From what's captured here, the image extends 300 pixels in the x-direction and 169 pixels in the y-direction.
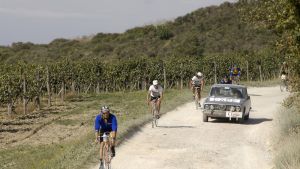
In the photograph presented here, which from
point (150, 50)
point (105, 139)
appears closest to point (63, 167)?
point (105, 139)

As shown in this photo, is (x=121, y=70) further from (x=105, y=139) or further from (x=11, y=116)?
(x=105, y=139)

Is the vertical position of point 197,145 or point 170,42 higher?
point 170,42

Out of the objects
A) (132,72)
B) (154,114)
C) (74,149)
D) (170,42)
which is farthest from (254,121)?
(170,42)

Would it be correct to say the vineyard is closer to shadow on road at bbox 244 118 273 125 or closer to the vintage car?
shadow on road at bbox 244 118 273 125

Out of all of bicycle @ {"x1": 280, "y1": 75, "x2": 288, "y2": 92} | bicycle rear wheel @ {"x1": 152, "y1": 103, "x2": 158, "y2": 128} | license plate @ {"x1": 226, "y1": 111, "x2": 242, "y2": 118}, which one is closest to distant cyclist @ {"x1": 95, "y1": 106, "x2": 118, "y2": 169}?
bicycle rear wheel @ {"x1": 152, "y1": 103, "x2": 158, "y2": 128}

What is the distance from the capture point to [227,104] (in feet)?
71.1

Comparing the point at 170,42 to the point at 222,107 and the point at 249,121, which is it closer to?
the point at 249,121

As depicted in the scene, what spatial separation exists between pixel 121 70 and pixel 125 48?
3479 cm

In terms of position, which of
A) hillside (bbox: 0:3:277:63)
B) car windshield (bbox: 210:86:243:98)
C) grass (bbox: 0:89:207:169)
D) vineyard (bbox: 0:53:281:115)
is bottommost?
grass (bbox: 0:89:207:169)

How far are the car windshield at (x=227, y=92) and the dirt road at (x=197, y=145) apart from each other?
1205mm

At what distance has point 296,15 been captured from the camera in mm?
12062

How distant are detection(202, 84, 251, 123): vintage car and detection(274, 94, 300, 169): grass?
182 centimetres

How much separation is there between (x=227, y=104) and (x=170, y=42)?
215 ft

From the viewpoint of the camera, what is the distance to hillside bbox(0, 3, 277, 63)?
81.5 metres
